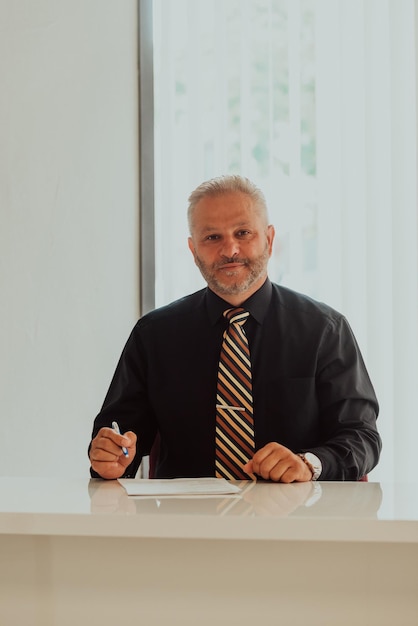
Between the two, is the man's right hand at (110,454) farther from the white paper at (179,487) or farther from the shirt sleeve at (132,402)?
the shirt sleeve at (132,402)

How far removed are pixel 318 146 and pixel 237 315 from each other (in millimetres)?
1533

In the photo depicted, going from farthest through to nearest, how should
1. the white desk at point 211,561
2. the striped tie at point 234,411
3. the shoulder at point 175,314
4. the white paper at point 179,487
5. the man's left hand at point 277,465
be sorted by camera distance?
the shoulder at point 175,314 → the striped tie at point 234,411 → the man's left hand at point 277,465 → the white paper at point 179,487 → the white desk at point 211,561

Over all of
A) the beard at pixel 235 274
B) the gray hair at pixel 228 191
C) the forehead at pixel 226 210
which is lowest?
the beard at pixel 235 274

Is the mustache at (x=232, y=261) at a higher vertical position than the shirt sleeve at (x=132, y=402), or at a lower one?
higher

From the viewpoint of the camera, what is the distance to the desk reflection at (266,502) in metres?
1.34

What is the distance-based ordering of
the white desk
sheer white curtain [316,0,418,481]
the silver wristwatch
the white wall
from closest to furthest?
the white desk
the silver wristwatch
the white wall
sheer white curtain [316,0,418,481]

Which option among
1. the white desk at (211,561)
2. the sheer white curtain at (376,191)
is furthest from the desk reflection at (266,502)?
the sheer white curtain at (376,191)

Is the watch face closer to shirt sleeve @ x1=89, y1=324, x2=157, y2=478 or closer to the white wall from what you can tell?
shirt sleeve @ x1=89, y1=324, x2=157, y2=478

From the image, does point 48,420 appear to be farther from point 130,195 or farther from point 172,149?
point 172,149

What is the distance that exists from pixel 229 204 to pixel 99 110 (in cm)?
134

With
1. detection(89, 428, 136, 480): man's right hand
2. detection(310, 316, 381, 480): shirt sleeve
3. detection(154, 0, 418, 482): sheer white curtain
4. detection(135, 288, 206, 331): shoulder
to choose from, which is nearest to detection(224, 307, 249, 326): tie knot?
detection(135, 288, 206, 331): shoulder

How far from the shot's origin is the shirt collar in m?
2.32

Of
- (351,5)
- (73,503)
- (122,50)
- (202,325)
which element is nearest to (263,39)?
(351,5)

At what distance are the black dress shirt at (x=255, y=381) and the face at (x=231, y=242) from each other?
0.24ft
